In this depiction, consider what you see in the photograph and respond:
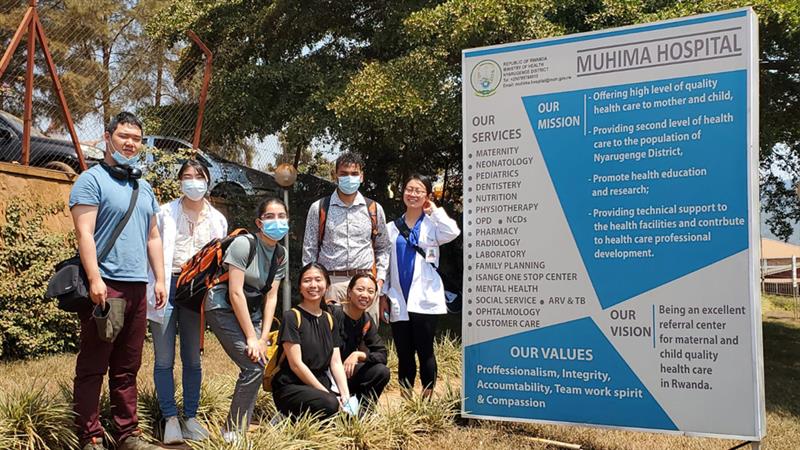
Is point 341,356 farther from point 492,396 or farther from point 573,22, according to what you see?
point 573,22

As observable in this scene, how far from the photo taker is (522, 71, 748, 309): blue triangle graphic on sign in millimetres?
3990

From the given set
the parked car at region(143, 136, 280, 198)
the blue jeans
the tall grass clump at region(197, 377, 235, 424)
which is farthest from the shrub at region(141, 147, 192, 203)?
the blue jeans

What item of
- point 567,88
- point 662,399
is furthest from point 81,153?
point 662,399

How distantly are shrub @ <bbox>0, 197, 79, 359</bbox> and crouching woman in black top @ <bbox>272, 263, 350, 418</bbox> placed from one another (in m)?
3.57

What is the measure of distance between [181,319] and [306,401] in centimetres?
91

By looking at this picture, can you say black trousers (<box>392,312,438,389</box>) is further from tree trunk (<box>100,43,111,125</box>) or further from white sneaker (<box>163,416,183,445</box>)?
tree trunk (<box>100,43,111,125</box>)

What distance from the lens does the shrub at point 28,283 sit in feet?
21.5

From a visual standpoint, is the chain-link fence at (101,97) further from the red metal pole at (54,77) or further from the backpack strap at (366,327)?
the backpack strap at (366,327)

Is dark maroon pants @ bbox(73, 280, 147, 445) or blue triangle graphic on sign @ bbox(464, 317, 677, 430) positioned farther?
blue triangle graphic on sign @ bbox(464, 317, 677, 430)

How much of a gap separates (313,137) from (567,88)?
6117mm

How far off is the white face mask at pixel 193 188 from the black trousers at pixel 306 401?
1.30 meters

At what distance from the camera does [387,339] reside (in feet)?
29.0

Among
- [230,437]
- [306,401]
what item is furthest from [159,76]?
[230,437]

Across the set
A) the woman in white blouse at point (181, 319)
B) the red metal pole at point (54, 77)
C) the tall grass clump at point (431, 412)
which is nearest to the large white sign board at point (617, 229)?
the tall grass clump at point (431, 412)
